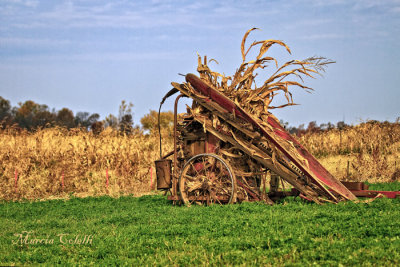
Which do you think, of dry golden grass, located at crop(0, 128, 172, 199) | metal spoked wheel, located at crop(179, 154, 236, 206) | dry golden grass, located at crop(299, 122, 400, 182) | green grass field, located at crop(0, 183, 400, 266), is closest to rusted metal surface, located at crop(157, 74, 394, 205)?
metal spoked wheel, located at crop(179, 154, 236, 206)

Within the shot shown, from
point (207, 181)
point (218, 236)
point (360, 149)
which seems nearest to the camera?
point (218, 236)

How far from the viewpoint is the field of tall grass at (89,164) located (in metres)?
15.7

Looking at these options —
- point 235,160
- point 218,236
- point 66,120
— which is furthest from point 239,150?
point 66,120

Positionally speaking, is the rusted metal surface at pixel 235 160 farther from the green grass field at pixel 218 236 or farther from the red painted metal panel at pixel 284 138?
the green grass field at pixel 218 236

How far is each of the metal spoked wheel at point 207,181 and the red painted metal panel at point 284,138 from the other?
3.71 ft

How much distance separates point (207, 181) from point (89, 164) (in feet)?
27.9

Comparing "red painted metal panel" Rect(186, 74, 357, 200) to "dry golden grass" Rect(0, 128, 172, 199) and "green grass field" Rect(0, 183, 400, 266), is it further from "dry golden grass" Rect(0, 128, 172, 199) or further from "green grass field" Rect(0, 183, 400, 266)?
"dry golden grass" Rect(0, 128, 172, 199)

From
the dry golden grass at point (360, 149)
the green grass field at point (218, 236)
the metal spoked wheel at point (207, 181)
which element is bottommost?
the green grass field at point (218, 236)

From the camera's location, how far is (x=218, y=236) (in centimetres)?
729

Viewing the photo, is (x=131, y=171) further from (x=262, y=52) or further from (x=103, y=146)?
(x=262, y=52)

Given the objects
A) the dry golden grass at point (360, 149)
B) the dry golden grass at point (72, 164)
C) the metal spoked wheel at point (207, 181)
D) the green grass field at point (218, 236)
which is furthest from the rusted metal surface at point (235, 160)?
the dry golden grass at point (360, 149)

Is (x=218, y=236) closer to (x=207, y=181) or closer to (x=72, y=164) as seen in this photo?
(x=207, y=181)

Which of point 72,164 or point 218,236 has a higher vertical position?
point 72,164

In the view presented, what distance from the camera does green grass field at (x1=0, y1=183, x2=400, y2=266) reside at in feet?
20.1
